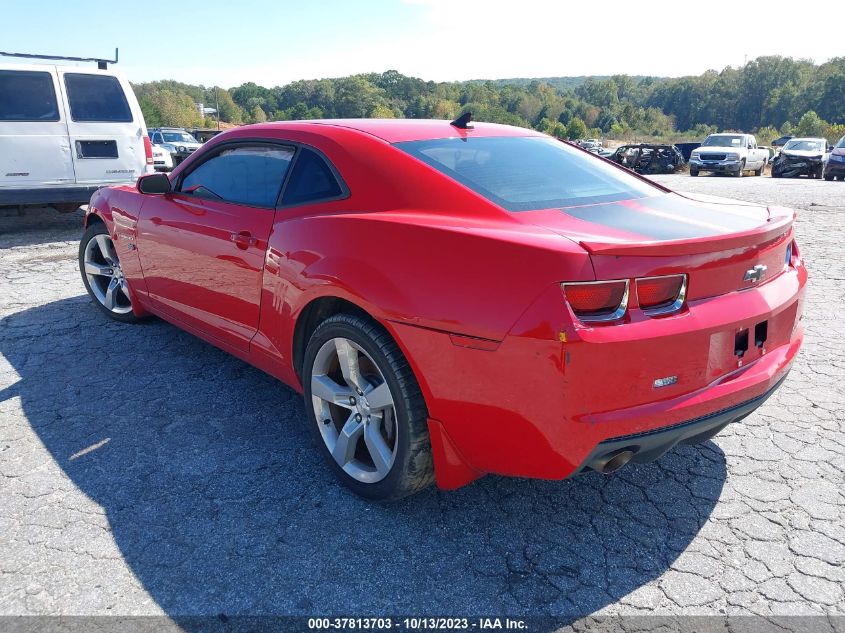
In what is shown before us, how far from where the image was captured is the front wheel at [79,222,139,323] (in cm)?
470

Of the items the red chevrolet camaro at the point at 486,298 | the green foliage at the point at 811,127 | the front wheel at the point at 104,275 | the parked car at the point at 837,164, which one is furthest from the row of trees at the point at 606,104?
the red chevrolet camaro at the point at 486,298

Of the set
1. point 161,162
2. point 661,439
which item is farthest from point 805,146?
point 661,439

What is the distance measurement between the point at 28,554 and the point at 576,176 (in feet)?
8.75

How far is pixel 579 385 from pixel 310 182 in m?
1.61

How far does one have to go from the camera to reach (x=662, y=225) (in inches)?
87.7

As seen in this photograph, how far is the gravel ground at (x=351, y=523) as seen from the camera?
6.79ft

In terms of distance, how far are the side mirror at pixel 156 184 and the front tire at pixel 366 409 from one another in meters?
1.72

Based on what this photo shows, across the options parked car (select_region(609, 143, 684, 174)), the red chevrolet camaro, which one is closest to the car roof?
the red chevrolet camaro

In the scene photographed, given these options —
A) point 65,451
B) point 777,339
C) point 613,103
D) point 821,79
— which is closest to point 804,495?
point 777,339

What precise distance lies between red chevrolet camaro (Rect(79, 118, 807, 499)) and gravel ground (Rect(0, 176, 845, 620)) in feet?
0.96

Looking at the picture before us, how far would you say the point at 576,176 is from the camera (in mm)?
2854

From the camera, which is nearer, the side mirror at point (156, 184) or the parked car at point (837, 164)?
the side mirror at point (156, 184)

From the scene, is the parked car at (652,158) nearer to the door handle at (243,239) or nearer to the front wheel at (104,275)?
the front wheel at (104,275)

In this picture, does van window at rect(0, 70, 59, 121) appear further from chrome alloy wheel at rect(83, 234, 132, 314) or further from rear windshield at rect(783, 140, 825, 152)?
rear windshield at rect(783, 140, 825, 152)
